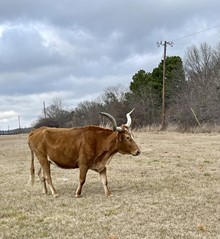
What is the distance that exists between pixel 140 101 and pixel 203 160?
46914 millimetres

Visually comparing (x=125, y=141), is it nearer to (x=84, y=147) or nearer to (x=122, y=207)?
(x=84, y=147)

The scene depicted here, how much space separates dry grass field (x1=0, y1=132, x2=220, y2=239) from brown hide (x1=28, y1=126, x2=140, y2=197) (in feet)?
2.24

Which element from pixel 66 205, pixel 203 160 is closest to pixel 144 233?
pixel 66 205

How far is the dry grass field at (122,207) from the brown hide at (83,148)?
0.68 meters

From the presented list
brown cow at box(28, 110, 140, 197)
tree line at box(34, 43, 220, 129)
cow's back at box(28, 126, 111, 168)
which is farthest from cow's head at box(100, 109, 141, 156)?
tree line at box(34, 43, 220, 129)

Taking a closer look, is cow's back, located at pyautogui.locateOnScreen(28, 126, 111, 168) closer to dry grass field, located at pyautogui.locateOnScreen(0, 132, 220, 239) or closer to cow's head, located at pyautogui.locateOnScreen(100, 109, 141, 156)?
cow's head, located at pyautogui.locateOnScreen(100, 109, 141, 156)

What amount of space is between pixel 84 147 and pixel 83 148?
0.11 ft

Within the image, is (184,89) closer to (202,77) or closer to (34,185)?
(202,77)

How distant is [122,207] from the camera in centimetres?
791

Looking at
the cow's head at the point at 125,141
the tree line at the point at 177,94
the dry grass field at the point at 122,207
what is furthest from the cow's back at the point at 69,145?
the tree line at the point at 177,94

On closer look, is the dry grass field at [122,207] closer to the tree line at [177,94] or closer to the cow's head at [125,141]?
the cow's head at [125,141]

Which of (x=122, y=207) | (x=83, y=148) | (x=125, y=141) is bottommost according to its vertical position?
(x=122, y=207)

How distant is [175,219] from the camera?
6.85m

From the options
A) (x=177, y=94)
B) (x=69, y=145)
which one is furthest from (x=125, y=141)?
(x=177, y=94)
